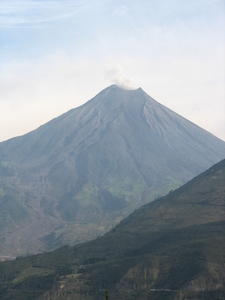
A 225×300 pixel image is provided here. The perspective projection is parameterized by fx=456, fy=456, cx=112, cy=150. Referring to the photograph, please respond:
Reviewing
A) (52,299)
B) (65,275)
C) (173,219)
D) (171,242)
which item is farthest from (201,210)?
(52,299)

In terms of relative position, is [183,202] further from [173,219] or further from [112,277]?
[112,277]

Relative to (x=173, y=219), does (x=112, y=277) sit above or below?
below

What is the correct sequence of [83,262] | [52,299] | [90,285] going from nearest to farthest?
[52,299], [90,285], [83,262]

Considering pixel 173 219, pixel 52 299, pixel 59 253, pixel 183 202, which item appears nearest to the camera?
pixel 52 299

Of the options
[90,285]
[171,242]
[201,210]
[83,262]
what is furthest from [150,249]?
[201,210]

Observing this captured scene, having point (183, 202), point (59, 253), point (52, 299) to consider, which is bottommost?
point (52, 299)

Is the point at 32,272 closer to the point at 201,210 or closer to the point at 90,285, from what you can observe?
the point at 90,285

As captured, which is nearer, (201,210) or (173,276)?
(173,276)
